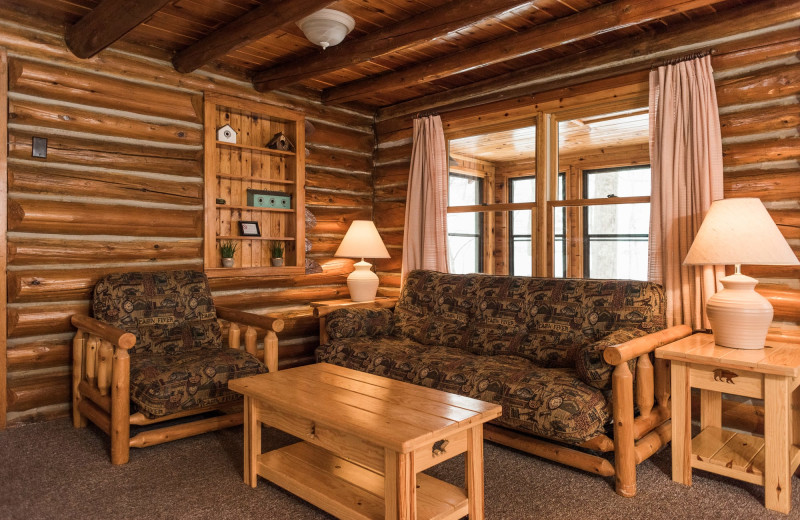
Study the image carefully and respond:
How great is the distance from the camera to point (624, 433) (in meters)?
2.55

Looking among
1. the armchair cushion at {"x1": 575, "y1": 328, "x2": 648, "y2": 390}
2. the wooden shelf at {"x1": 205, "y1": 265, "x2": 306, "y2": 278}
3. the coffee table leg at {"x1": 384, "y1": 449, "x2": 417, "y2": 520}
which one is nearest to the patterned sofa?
the armchair cushion at {"x1": 575, "y1": 328, "x2": 648, "y2": 390}

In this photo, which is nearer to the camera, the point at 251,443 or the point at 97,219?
the point at 251,443

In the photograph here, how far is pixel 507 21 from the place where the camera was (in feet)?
11.4

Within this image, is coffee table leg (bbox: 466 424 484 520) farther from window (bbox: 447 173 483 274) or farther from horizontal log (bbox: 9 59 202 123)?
horizontal log (bbox: 9 59 202 123)

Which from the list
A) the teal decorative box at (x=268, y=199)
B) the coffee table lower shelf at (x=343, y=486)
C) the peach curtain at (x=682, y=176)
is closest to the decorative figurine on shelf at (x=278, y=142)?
the teal decorative box at (x=268, y=199)

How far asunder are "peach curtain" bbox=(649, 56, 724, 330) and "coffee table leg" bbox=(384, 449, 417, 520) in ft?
7.54

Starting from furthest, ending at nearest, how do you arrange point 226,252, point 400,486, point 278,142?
point 278,142 → point 226,252 → point 400,486

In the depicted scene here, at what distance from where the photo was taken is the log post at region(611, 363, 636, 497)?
99.6 inches

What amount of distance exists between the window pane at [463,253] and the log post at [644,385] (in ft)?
6.84

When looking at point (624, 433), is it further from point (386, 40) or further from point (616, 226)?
point (386, 40)

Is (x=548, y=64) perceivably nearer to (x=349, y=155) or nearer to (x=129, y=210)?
(x=349, y=155)

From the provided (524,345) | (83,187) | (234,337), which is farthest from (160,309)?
(524,345)

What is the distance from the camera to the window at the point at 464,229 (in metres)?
4.75

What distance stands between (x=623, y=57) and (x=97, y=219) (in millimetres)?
3787
